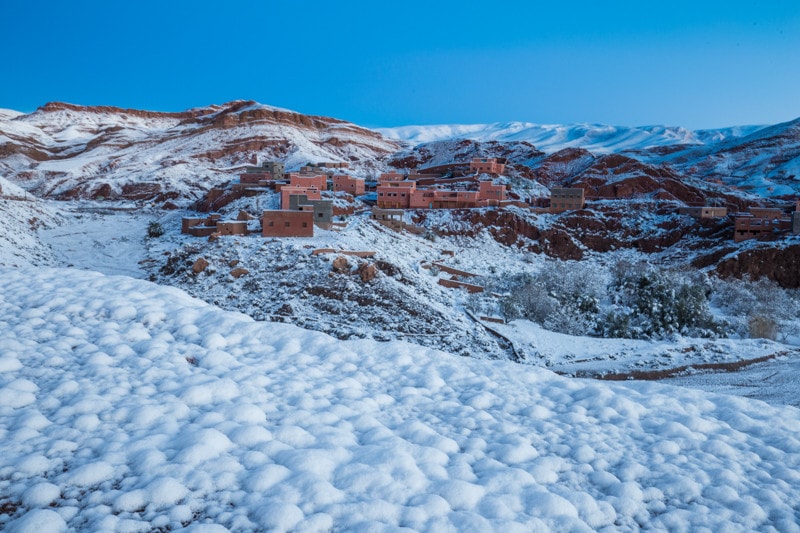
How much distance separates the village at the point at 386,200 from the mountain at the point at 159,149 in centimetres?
1235

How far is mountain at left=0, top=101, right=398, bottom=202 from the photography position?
47.3 metres

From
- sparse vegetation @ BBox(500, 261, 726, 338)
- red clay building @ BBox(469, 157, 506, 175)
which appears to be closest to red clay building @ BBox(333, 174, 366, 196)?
red clay building @ BBox(469, 157, 506, 175)

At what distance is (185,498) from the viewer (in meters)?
2.42

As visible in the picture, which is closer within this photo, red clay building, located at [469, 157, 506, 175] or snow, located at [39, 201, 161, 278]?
snow, located at [39, 201, 161, 278]

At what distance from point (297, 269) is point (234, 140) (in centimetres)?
5112

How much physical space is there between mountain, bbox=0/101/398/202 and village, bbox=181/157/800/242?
40.5 ft

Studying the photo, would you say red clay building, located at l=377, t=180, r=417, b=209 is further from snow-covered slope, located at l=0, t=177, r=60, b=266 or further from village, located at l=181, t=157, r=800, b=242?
snow-covered slope, located at l=0, t=177, r=60, b=266

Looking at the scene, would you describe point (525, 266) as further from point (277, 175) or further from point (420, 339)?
point (277, 175)

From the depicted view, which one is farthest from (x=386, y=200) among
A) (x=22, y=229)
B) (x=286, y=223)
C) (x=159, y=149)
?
(x=159, y=149)

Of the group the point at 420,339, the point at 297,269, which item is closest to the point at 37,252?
the point at 297,269

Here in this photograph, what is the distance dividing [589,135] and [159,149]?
80763mm

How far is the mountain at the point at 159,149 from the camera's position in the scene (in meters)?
47.3

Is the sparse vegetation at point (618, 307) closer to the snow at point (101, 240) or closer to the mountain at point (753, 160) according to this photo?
the snow at point (101, 240)

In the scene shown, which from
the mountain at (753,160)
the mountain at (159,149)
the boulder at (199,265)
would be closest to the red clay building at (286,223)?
the boulder at (199,265)
